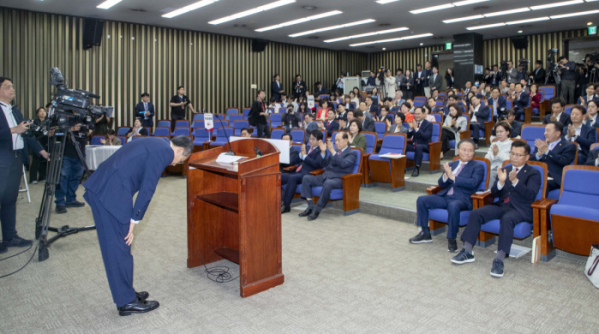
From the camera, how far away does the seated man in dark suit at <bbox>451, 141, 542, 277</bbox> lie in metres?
3.46

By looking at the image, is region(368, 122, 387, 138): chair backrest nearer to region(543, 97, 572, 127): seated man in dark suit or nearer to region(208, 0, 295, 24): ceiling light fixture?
region(543, 97, 572, 127): seated man in dark suit

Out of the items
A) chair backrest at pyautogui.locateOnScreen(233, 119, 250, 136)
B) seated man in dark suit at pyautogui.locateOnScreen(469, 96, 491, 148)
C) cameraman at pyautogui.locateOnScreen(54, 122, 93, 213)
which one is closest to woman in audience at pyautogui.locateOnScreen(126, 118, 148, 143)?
chair backrest at pyautogui.locateOnScreen(233, 119, 250, 136)

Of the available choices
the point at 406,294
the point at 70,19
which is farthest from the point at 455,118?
the point at 70,19

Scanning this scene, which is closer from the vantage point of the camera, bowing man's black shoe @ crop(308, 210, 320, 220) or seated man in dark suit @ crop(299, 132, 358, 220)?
bowing man's black shoe @ crop(308, 210, 320, 220)

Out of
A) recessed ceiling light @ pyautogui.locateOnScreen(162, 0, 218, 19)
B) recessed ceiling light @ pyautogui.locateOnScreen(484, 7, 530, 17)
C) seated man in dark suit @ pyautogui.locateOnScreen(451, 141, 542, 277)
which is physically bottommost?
seated man in dark suit @ pyautogui.locateOnScreen(451, 141, 542, 277)

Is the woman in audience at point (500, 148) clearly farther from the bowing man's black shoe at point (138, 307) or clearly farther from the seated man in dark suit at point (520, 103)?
the seated man in dark suit at point (520, 103)

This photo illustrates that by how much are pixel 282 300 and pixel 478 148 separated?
6009 mm

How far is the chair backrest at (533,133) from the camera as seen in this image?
5.04 m

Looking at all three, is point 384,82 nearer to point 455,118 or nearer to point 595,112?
point 455,118

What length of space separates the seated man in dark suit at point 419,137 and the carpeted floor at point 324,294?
2355mm

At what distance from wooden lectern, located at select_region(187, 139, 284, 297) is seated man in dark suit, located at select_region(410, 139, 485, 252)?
166 centimetres

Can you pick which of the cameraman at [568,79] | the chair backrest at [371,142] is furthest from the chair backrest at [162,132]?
the cameraman at [568,79]

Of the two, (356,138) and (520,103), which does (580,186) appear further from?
(520,103)

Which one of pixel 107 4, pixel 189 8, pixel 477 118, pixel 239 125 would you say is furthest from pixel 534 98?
pixel 107 4
